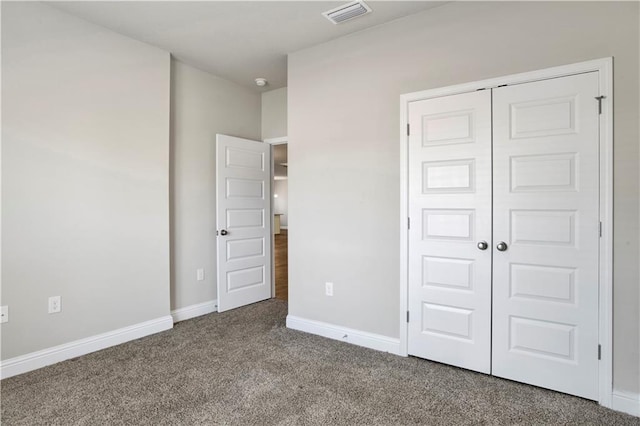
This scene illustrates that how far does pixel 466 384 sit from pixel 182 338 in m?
2.38

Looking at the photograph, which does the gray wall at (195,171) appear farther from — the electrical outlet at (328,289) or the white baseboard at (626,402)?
the white baseboard at (626,402)

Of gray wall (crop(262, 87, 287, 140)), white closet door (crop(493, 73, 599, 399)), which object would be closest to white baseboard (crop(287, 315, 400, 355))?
white closet door (crop(493, 73, 599, 399))

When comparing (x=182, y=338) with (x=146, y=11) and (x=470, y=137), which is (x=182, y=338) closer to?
(x=146, y=11)

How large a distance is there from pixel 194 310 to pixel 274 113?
103 inches

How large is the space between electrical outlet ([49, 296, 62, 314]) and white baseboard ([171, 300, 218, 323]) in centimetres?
108

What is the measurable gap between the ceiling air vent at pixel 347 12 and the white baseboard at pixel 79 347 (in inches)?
123

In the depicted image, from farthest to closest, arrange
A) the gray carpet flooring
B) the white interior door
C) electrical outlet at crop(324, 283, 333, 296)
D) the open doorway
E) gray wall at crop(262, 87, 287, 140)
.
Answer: the open doorway < gray wall at crop(262, 87, 287, 140) < the white interior door < electrical outlet at crop(324, 283, 333, 296) < the gray carpet flooring

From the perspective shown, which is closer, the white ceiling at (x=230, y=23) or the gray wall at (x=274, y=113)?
the white ceiling at (x=230, y=23)

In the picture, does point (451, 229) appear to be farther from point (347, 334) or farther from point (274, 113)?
point (274, 113)

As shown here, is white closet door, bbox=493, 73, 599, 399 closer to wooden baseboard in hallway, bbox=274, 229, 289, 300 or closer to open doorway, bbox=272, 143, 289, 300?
open doorway, bbox=272, 143, 289, 300

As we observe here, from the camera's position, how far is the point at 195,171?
3.78 meters

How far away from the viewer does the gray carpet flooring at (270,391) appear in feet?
6.19

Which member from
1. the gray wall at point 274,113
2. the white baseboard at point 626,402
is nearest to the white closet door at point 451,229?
the white baseboard at point 626,402

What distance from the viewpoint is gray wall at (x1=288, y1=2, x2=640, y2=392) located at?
1.95 metres
